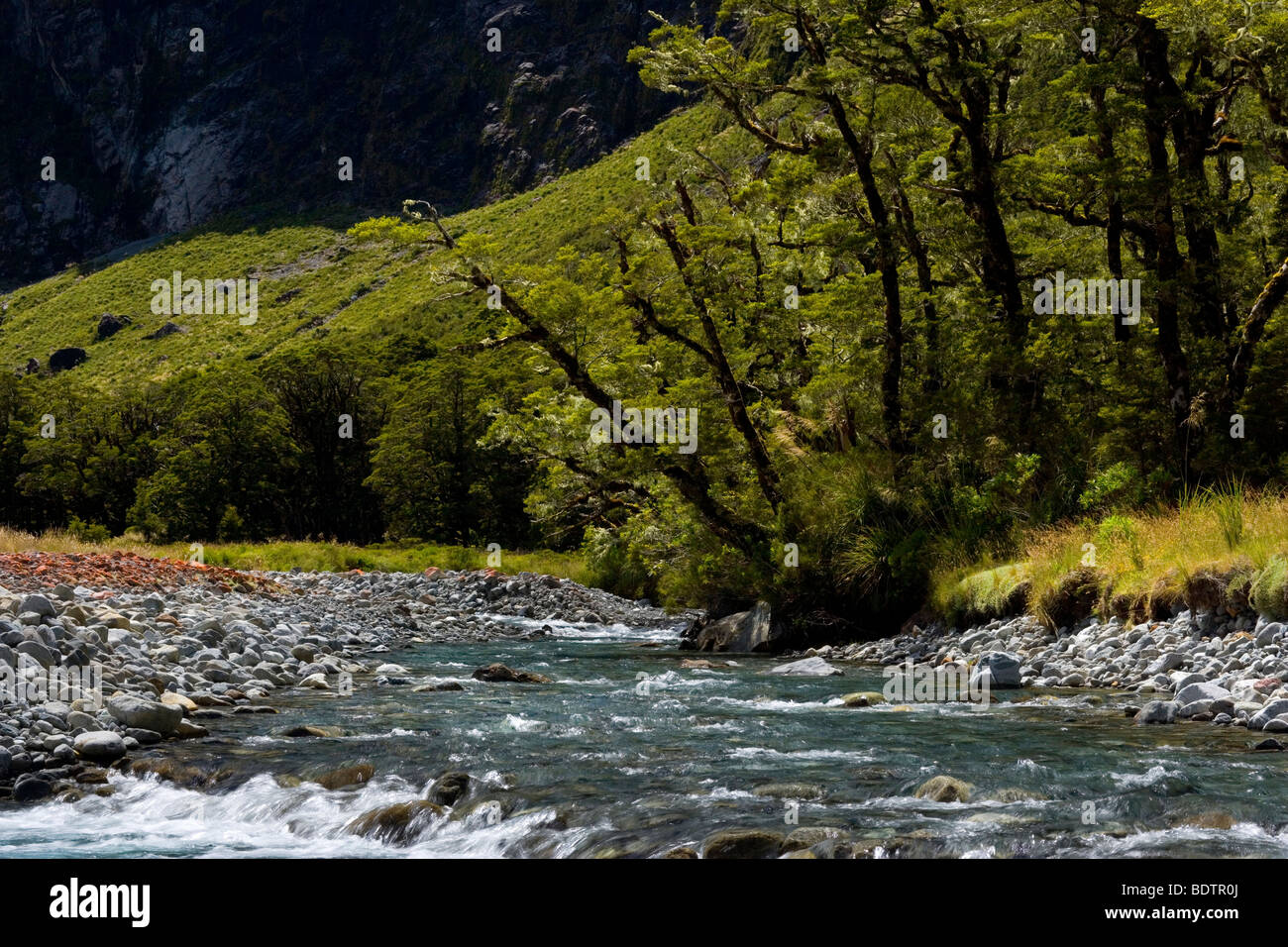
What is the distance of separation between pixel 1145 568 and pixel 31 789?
10.7 meters

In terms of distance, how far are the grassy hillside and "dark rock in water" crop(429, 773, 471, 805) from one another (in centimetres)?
6586

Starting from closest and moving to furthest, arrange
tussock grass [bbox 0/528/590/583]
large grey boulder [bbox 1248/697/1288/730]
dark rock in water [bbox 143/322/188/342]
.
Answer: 1. large grey boulder [bbox 1248/697/1288/730]
2. tussock grass [bbox 0/528/590/583]
3. dark rock in water [bbox 143/322/188/342]

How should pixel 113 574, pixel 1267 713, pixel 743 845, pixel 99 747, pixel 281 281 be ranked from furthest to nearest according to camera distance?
pixel 281 281
pixel 113 574
pixel 99 747
pixel 1267 713
pixel 743 845

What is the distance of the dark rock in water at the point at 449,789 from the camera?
23.0 feet

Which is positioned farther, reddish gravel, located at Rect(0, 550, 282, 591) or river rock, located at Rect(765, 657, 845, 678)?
reddish gravel, located at Rect(0, 550, 282, 591)

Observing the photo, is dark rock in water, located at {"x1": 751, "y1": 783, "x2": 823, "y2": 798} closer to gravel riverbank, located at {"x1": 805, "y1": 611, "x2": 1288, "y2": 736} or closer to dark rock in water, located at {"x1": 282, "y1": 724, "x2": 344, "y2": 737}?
gravel riverbank, located at {"x1": 805, "y1": 611, "x2": 1288, "y2": 736}

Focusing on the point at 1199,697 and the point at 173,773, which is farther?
the point at 1199,697

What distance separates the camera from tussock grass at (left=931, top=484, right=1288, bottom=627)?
416 inches

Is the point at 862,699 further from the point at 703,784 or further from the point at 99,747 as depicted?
the point at 99,747

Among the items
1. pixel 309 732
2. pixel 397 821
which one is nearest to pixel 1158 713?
pixel 397 821

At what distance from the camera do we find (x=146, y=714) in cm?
905

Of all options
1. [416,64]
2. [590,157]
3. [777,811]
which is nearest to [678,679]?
[777,811]

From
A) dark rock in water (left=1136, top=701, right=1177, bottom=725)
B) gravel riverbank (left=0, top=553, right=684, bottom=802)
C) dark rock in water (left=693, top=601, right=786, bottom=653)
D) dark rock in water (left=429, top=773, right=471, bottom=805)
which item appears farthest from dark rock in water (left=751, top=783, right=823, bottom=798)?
dark rock in water (left=693, top=601, right=786, bottom=653)
